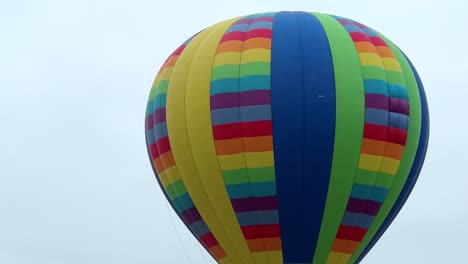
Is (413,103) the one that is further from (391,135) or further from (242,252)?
(242,252)

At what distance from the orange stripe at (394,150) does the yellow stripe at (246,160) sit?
1973 mm

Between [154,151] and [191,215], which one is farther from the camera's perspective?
[154,151]

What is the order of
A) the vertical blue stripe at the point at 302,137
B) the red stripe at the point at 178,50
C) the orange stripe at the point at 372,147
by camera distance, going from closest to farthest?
the vertical blue stripe at the point at 302,137
the orange stripe at the point at 372,147
the red stripe at the point at 178,50

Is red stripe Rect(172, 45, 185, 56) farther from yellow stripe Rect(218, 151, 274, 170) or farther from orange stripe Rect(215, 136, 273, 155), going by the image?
yellow stripe Rect(218, 151, 274, 170)

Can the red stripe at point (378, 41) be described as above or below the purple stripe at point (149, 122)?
above

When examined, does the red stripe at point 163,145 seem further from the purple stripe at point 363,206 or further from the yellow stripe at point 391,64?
the yellow stripe at point 391,64

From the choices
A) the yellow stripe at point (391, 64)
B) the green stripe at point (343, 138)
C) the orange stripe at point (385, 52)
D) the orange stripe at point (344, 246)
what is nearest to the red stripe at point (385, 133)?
the green stripe at point (343, 138)

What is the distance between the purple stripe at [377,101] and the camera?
41688 mm

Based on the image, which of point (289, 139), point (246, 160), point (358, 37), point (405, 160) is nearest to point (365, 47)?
point (358, 37)

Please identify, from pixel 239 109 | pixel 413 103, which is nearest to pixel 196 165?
pixel 239 109

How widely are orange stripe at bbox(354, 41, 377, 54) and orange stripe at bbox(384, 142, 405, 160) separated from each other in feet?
5.32

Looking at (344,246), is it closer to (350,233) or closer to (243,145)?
(350,233)

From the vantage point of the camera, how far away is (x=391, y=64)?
42.3 m

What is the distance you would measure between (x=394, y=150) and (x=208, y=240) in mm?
3512
